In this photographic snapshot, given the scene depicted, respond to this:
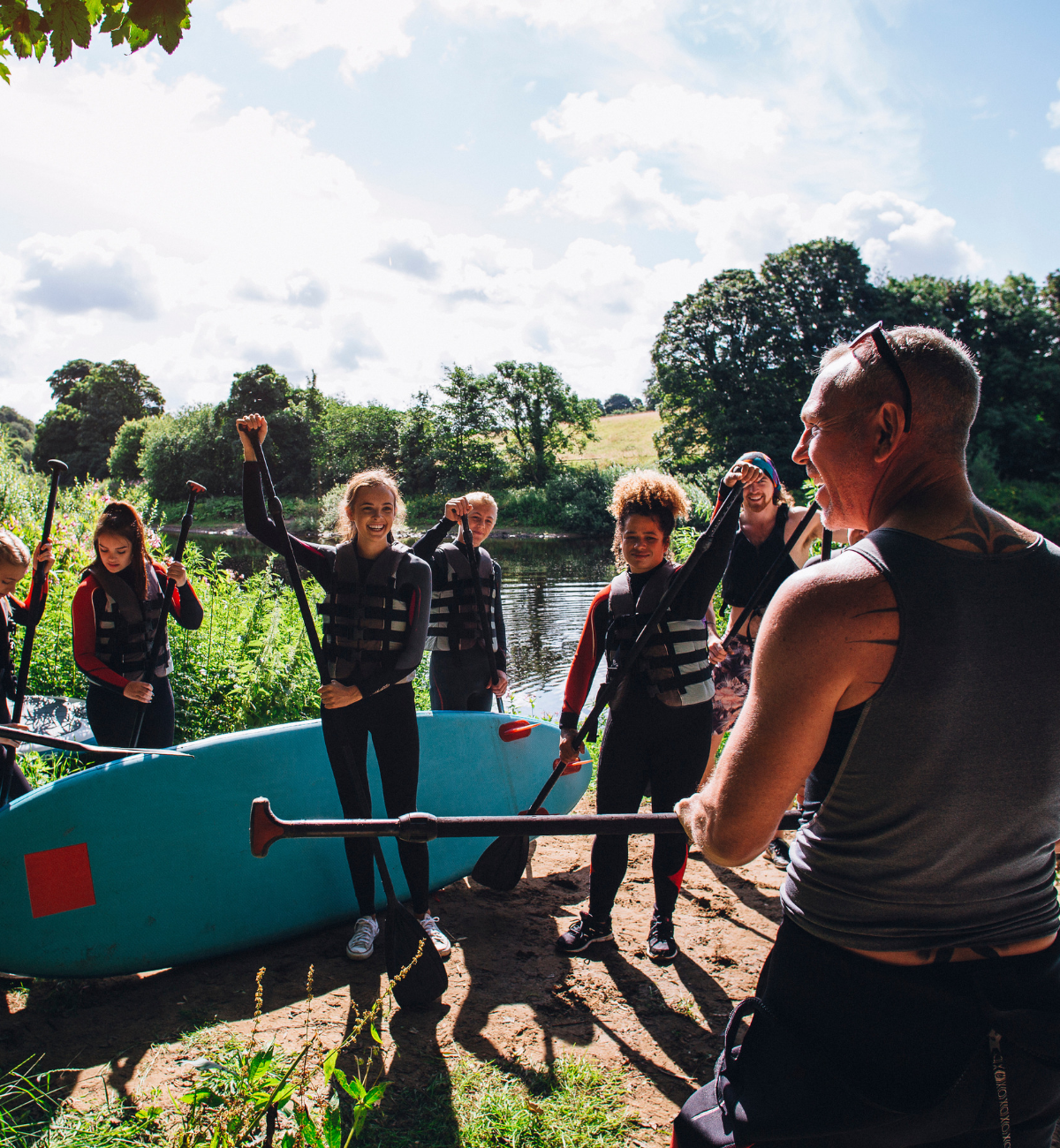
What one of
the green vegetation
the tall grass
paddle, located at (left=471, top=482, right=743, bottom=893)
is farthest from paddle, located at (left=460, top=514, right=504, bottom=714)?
the green vegetation

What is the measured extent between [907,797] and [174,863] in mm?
3139

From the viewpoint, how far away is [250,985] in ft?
9.78

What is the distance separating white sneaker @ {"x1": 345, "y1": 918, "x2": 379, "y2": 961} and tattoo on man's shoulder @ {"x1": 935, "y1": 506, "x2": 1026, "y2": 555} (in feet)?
9.74

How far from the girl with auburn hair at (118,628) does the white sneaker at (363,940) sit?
4.53ft

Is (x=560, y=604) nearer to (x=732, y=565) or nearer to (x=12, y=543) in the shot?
(x=732, y=565)

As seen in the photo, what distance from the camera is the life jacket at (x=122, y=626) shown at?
3670 mm

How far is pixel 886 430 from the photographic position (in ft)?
3.46

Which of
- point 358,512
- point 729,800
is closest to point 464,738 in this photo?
point 358,512

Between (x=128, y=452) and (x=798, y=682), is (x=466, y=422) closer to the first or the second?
(x=128, y=452)

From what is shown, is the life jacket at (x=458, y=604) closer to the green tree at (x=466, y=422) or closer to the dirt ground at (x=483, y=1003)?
the dirt ground at (x=483, y=1003)

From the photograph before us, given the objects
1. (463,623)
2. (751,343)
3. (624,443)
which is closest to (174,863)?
(463,623)

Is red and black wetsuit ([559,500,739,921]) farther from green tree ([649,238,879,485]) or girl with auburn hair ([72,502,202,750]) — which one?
green tree ([649,238,879,485])

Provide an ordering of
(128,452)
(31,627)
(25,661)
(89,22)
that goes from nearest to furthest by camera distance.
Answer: (89,22) < (25,661) < (31,627) < (128,452)

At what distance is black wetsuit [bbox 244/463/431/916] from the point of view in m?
3.04
